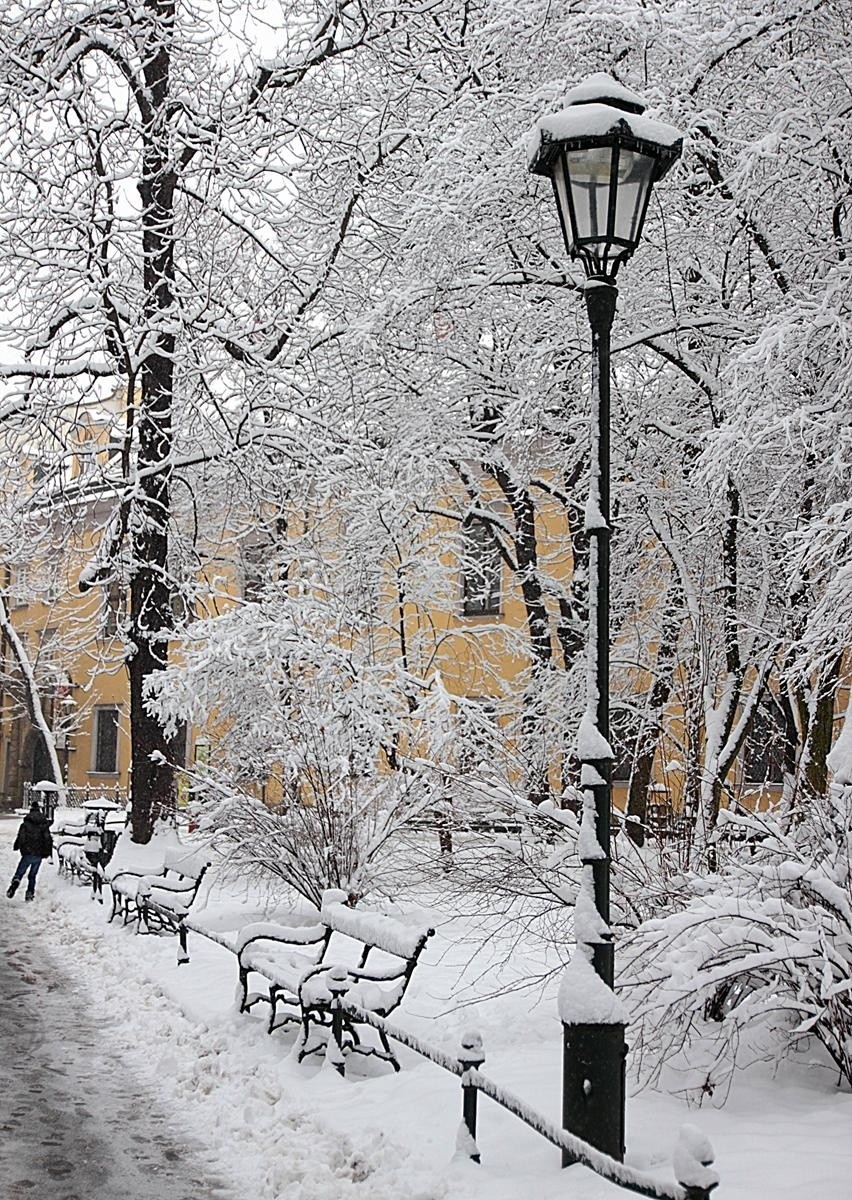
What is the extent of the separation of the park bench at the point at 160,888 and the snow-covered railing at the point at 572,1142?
6562mm

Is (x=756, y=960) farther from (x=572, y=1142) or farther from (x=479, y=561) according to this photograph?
(x=479, y=561)

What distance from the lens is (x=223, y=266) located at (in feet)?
65.4

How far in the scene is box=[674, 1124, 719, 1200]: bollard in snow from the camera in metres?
4.09

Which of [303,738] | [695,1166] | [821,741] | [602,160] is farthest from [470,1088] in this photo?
[303,738]

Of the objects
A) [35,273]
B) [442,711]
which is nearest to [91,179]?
[35,273]

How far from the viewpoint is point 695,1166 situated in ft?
13.5

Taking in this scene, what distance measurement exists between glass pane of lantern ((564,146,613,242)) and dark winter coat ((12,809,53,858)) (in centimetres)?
1511

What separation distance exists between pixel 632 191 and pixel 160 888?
422 inches

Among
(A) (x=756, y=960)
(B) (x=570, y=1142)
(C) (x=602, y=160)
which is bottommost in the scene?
(B) (x=570, y=1142)

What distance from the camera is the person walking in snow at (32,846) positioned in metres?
19.1

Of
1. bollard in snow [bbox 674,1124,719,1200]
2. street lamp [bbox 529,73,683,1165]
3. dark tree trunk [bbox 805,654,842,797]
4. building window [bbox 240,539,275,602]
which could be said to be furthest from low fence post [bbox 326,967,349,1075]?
building window [bbox 240,539,275,602]

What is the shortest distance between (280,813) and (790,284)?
723 cm

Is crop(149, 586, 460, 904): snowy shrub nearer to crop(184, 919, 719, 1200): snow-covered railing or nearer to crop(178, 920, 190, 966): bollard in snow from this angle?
crop(178, 920, 190, 966): bollard in snow

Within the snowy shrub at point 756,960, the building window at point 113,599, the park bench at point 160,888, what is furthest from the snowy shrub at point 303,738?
the snowy shrub at point 756,960
